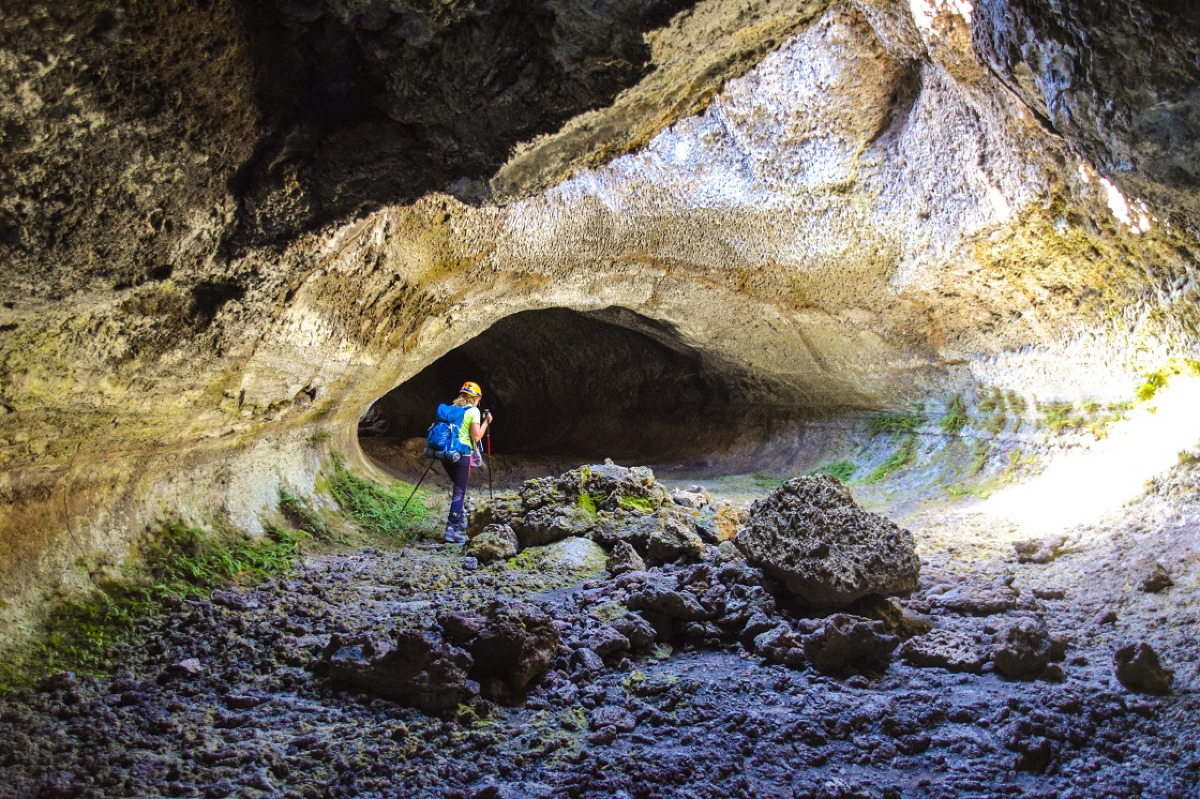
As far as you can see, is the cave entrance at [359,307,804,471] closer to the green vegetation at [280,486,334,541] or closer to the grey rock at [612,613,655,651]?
the green vegetation at [280,486,334,541]

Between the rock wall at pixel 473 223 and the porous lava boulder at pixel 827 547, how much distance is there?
1.80m

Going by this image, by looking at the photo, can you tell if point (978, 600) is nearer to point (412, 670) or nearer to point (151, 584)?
point (412, 670)

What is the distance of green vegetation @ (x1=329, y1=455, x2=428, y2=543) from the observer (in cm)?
590

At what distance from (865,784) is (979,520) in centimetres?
356

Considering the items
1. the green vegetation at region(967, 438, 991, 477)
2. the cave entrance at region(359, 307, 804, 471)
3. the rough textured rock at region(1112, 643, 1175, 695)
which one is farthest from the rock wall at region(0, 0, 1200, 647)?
the rough textured rock at region(1112, 643, 1175, 695)

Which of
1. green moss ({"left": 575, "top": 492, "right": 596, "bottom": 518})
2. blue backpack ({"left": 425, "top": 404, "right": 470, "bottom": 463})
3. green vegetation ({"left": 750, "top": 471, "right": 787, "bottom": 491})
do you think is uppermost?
blue backpack ({"left": 425, "top": 404, "right": 470, "bottom": 463})

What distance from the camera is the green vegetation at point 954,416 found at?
676 cm

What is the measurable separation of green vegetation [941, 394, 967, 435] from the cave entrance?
77.5 inches

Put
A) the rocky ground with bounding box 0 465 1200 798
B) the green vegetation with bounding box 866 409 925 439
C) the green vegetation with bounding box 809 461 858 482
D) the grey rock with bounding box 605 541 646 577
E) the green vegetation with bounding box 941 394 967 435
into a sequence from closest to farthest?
the rocky ground with bounding box 0 465 1200 798 < the grey rock with bounding box 605 541 646 577 < the green vegetation with bounding box 941 394 967 435 < the green vegetation with bounding box 866 409 925 439 < the green vegetation with bounding box 809 461 858 482

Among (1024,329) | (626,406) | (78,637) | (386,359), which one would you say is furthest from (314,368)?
(626,406)

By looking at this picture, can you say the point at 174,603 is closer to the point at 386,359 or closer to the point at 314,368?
the point at 314,368

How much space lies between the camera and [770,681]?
117 inches

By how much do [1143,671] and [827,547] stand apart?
1.29m

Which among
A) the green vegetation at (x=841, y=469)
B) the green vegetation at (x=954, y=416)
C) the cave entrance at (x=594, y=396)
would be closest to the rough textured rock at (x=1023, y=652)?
the green vegetation at (x=954, y=416)
